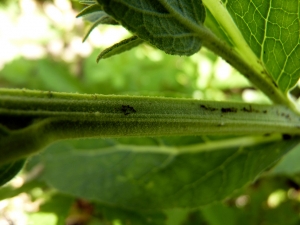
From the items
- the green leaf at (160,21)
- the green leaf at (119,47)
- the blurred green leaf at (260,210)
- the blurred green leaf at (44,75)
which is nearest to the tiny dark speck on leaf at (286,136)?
the green leaf at (160,21)

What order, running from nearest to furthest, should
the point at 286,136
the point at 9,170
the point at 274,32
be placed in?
the point at 9,170, the point at 274,32, the point at 286,136

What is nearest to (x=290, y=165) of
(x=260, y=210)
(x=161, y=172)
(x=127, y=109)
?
(x=260, y=210)

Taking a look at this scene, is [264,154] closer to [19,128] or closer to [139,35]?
[139,35]

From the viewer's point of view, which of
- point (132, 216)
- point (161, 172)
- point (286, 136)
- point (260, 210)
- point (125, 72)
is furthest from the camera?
point (125, 72)

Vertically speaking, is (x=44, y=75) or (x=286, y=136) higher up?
(x=286, y=136)

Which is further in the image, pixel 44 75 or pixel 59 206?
pixel 44 75

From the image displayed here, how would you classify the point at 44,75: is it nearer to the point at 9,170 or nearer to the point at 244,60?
the point at 244,60

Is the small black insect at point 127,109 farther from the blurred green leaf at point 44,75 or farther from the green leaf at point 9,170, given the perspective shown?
the blurred green leaf at point 44,75
